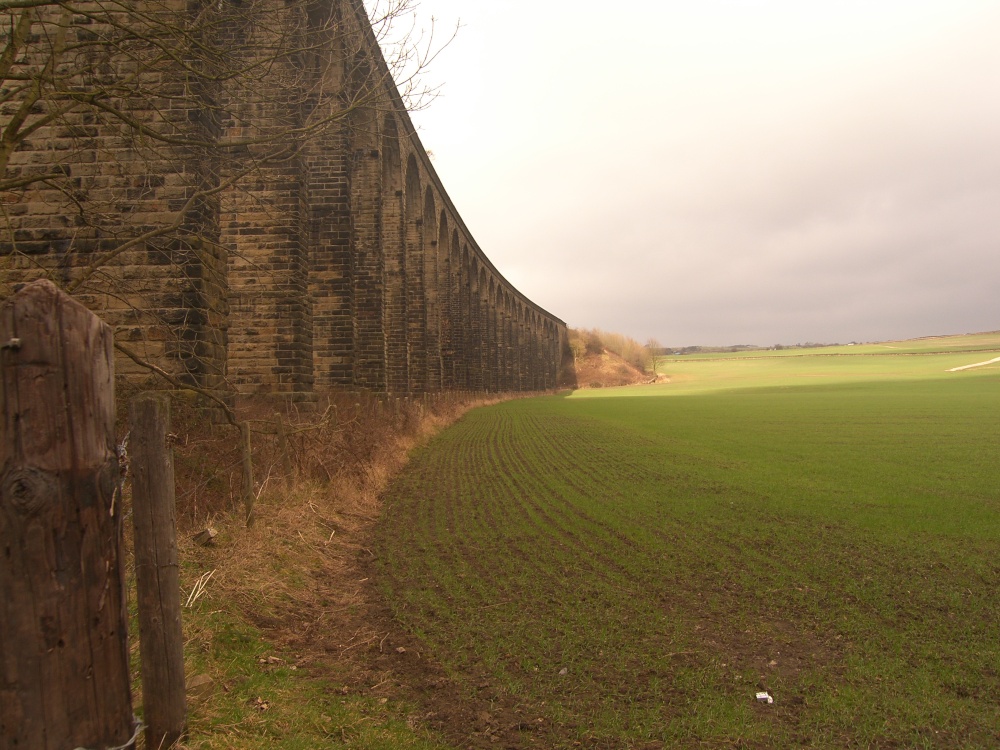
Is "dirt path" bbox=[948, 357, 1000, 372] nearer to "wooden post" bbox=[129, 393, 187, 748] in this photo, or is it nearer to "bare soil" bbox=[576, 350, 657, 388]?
"bare soil" bbox=[576, 350, 657, 388]

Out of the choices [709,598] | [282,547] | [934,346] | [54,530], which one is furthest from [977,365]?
[54,530]

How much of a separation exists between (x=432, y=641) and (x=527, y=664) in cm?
74

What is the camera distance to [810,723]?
3.52 meters

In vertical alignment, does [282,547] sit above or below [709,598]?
above

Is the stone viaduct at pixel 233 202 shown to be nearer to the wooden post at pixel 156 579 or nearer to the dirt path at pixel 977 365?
the wooden post at pixel 156 579

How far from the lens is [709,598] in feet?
Answer: 17.8

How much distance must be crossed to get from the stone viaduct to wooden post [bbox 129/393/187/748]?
10.0 feet

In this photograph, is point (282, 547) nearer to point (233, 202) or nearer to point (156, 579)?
point (156, 579)

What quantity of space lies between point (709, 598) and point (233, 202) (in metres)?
11.4

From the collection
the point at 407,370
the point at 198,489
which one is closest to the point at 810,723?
the point at 198,489

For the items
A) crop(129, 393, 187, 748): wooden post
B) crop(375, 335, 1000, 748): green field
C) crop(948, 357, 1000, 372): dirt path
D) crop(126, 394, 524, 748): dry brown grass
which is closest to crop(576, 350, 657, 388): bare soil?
crop(948, 357, 1000, 372): dirt path

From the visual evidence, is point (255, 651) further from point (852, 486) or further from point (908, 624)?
point (852, 486)

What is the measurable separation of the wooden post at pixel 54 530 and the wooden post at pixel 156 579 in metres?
0.63

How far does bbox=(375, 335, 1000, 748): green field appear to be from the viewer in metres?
3.62
